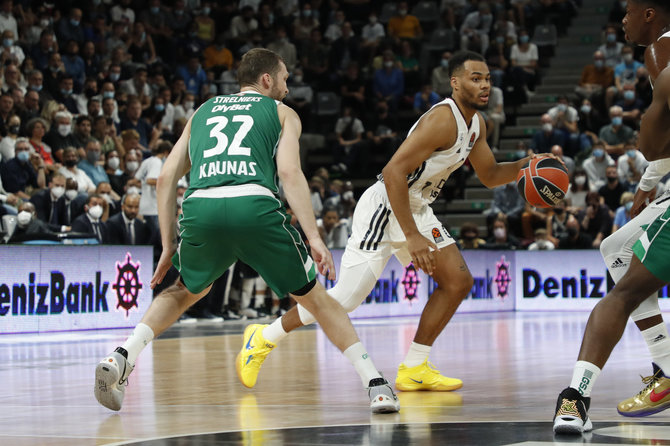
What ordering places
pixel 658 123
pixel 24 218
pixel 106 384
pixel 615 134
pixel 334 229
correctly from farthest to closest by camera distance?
pixel 615 134, pixel 334 229, pixel 24 218, pixel 106 384, pixel 658 123

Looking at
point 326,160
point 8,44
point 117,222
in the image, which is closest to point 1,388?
point 117,222

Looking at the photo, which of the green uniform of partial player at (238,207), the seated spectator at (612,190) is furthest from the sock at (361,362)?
the seated spectator at (612,190)

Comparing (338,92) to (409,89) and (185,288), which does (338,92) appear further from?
(185,288)

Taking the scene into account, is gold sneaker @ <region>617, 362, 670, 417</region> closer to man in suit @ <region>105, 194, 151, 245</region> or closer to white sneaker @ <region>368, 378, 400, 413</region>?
white sneaker @ <region>368, 378, 400, 413</region>

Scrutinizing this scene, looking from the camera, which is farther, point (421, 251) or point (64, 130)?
point (64, 130)

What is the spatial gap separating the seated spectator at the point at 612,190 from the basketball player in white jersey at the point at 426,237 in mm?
11859

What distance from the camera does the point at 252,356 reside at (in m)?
6.93

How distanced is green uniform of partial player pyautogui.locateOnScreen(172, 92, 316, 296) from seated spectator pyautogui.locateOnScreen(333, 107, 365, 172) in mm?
15659

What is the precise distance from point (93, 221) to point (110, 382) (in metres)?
8.46

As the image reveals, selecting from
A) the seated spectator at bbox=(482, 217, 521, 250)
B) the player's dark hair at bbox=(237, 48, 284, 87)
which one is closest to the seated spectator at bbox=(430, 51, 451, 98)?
the seated spectator at bbox=(482, 217, 521, 250)

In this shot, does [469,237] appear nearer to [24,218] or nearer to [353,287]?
[24,218]

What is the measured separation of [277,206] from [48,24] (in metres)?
14.4

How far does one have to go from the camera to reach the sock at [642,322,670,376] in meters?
5.47

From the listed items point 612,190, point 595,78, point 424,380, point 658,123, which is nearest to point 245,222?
point 424,380
